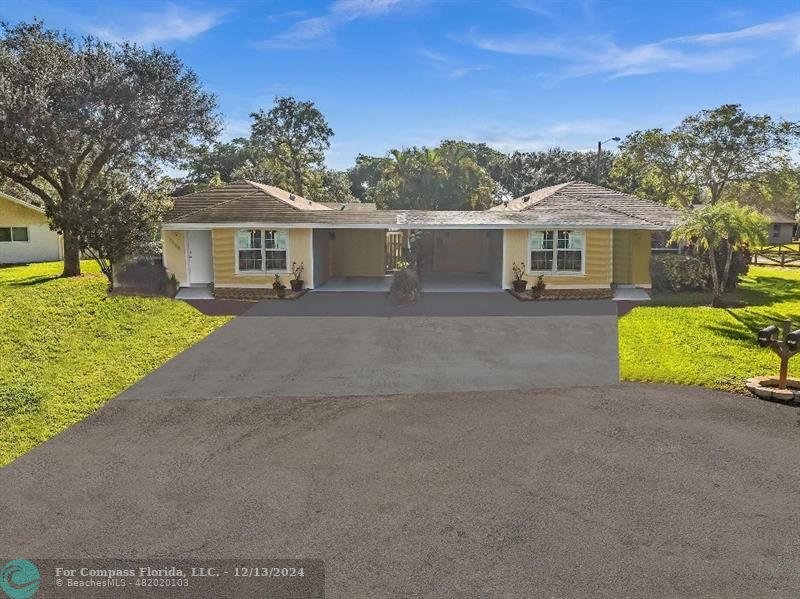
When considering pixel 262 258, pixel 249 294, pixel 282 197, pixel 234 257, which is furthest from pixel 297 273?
pixel 282 197

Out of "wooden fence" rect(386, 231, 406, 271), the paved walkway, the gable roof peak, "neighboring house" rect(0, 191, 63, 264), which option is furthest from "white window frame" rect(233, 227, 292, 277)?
"neighboring house" rect(0, 191, 63, 264)

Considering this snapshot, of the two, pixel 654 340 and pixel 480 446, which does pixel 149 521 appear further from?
pixel 654 340

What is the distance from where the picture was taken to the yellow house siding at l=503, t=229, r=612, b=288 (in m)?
20.4

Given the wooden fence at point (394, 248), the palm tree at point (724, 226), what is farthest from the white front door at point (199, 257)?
the palm tree at point (724, 226)

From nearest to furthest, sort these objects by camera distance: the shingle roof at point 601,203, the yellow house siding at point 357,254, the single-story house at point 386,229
Answer: the single-story house at point 386,229
the shingle roof at point 601,203
the yellow house siding at point 357,254

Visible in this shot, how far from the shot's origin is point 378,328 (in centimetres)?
1509

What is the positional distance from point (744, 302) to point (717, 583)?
17024 mm

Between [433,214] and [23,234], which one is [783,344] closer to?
[433,214]

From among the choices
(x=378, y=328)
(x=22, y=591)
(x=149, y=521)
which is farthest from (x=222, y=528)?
(x=378, y=328)

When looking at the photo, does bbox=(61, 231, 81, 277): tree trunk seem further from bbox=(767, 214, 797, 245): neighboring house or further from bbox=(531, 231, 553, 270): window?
bbox=(767, 214, 797, 245): neighboring house

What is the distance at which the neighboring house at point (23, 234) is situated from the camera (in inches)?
1244

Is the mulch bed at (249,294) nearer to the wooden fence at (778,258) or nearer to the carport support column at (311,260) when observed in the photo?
the carport support column at (311,260)

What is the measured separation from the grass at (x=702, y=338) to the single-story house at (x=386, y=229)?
2732mm

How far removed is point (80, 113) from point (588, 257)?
20.4 m
